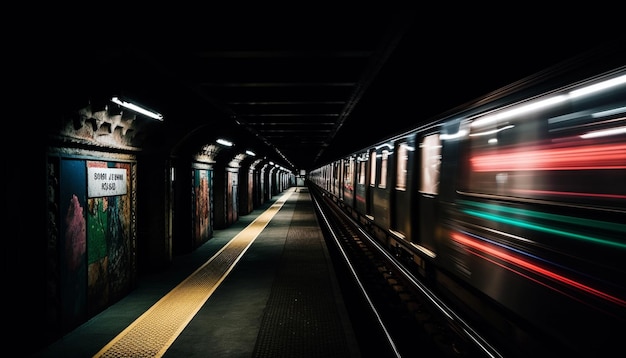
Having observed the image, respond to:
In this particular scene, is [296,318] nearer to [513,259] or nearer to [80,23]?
[513,259]

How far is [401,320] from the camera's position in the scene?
18.4 feet

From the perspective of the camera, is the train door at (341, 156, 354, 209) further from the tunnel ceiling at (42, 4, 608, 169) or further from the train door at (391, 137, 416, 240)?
the train door at (391, 137, 416, 240)

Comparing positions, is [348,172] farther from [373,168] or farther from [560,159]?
[560,159]

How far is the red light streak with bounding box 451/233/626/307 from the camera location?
2.46 m

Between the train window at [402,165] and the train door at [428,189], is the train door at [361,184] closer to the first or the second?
Result: the train window at [402,165]

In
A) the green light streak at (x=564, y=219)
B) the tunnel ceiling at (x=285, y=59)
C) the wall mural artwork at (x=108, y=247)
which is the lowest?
the wall mural artwork at (x=108, y=247)

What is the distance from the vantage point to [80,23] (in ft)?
13.5

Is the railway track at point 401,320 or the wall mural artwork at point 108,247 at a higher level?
the wall mural artwork at point 108,247

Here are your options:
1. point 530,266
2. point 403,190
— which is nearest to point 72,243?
point 403,190

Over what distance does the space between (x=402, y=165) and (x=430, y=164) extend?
1495mm

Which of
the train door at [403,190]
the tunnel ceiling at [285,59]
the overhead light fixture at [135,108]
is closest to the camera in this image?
the tunnel ceiling at [285,59]

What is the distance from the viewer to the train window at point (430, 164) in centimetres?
567

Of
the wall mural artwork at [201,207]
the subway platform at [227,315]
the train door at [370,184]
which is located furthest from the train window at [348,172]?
the subway platform at [227,315]

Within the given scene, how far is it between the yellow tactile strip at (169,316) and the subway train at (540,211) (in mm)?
3677
